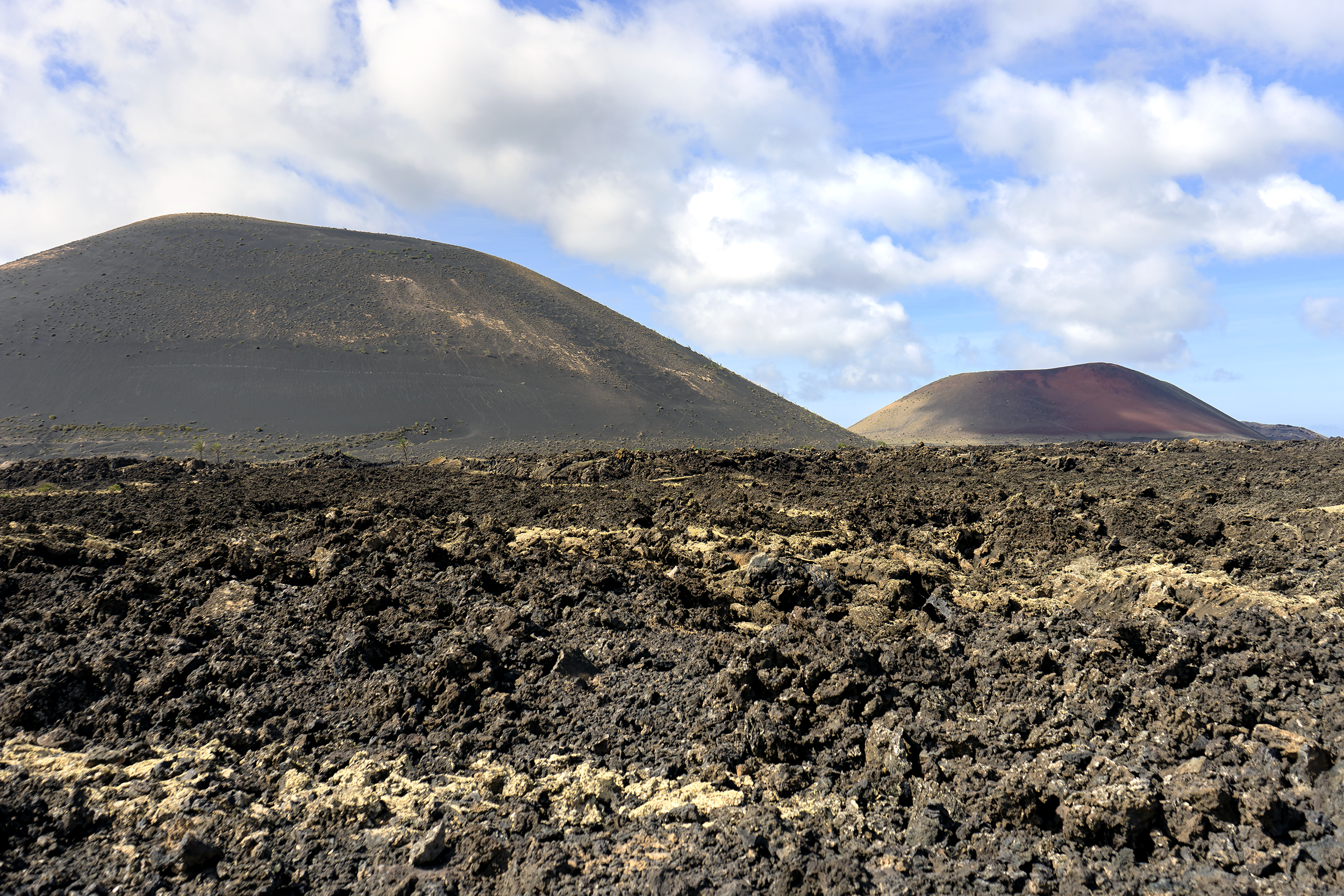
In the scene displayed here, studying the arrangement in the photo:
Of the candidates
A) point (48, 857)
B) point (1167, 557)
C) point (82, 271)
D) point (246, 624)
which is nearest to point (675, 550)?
point (246, 624)

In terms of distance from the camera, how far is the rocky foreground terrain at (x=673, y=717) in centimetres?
384

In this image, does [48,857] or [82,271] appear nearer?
[48,857]

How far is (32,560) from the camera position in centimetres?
933

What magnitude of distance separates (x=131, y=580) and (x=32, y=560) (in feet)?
7.12

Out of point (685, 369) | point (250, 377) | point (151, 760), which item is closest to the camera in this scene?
point (151, 760)

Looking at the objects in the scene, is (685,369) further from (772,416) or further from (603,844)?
(603,844)

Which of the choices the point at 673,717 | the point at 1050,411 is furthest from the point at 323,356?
the point at 1050,411

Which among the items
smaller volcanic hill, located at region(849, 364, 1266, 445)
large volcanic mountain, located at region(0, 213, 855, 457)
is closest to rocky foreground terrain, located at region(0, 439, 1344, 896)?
large volcanic mountain, located at region(0, 213, 855, 457)

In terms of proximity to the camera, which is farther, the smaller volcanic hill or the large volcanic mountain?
the smaller volcanic hill

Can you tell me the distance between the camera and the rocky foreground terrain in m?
3.84

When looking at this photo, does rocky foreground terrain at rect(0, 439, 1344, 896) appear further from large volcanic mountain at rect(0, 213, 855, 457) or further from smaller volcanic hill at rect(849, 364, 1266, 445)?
smaller volcanic hill at rect(849, 364, 1266, 445)

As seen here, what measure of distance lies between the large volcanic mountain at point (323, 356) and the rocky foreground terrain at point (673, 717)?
125ft

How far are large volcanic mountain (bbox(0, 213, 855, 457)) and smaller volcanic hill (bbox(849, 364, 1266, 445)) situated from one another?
69.3 feet

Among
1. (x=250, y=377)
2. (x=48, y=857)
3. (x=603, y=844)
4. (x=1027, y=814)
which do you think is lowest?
(x=48, y=857)
